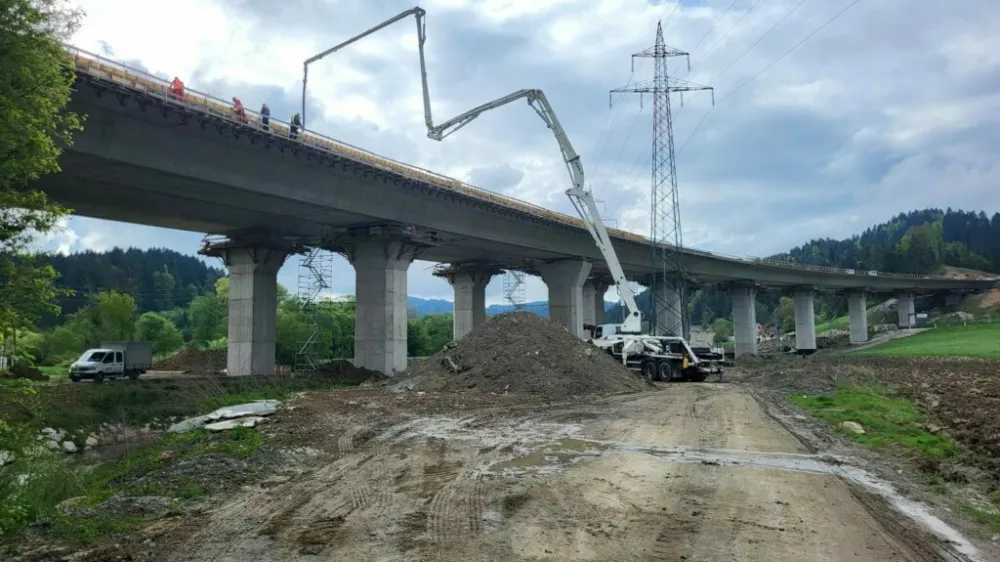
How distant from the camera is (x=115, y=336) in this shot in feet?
195

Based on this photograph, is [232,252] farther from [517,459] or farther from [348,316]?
[348,316]

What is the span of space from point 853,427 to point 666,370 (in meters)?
18.4

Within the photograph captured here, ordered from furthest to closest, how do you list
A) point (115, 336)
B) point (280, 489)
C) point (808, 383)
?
point (115, 336), point (808, 383), point (280, 489)

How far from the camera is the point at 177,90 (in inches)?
863

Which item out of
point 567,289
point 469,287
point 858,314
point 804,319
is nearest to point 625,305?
point 567,289

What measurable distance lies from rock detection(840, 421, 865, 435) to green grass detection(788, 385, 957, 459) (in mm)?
105

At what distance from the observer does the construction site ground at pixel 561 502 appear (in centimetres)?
641

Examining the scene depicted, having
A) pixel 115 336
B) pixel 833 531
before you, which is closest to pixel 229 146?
pixel 833 531

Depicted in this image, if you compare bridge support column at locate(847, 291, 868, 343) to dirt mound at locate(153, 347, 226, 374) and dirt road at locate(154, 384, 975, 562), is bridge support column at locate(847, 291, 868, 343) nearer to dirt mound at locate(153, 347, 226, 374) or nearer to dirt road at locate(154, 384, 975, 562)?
dirt mound at locate(153, 347, 226, 374)

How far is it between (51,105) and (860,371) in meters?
35.7

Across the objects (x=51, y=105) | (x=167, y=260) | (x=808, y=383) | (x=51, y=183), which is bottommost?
(x=808, y=383)

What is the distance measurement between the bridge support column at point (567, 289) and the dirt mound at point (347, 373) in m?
21.7

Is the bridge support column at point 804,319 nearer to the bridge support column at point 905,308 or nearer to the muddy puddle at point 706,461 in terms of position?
the bridge support column at point 905,308

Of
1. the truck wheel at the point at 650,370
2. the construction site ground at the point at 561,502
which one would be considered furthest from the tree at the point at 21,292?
the truck wheel at the point at 650,370
